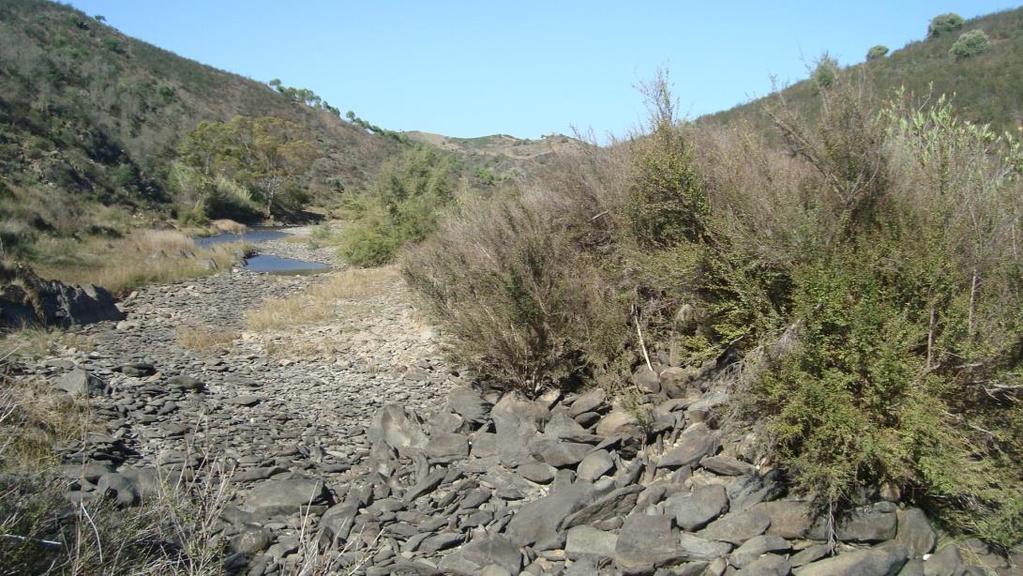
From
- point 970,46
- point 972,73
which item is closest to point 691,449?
point 972,73

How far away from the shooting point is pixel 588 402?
24.0 ft

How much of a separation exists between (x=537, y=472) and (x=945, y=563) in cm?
317

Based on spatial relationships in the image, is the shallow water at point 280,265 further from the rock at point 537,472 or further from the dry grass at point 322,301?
the rock at point 537,472

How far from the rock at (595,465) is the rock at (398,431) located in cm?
200

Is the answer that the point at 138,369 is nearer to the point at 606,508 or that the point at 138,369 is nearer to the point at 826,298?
the point at 606,508

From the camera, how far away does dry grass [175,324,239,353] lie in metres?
12.9

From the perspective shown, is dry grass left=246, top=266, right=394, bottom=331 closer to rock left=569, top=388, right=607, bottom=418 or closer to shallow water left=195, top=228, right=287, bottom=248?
rock left=569, top=388, right=607, bottom=418

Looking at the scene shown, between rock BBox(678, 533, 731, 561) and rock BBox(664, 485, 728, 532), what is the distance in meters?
0.18

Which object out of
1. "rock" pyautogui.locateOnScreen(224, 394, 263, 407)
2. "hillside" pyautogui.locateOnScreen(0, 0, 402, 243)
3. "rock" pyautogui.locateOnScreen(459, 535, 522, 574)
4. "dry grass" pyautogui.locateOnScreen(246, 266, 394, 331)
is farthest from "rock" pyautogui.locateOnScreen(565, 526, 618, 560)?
"hillside" pyautogui.locateOnScreen(0, 0, 402, 243)

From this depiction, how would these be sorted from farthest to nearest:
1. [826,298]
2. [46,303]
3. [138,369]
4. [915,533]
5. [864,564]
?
[46,303] < [138,369] < [826,298] < [915,533] < [864,564]

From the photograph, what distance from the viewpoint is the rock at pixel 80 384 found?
9.14 metres

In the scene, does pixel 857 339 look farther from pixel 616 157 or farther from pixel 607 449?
pixel 616 157

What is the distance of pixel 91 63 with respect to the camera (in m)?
66.2

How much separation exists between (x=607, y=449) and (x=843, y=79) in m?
3.69
